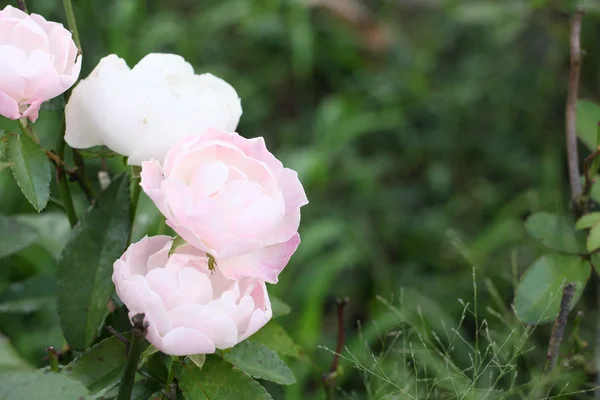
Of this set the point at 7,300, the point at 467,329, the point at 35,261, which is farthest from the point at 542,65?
the point at 7,300

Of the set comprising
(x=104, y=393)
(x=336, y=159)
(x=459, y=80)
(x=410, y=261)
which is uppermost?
(x=104, y=393)

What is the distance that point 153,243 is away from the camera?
15.5 inches

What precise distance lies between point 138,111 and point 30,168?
0.28ft

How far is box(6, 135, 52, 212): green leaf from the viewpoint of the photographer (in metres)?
0.41

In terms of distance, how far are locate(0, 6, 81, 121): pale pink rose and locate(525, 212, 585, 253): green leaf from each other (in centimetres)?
39

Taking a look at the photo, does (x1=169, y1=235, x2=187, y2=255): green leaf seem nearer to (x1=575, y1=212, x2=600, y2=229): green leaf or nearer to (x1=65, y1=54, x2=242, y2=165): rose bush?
(x1=65, y1=54, x2=242, y2=165): rose bush

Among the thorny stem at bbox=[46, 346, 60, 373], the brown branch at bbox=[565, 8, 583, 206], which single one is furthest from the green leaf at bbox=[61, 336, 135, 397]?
the brown branch at bbox=[565, 8, 583, 206]

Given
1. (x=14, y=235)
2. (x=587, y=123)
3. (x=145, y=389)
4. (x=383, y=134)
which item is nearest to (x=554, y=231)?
(x=587, y=123)

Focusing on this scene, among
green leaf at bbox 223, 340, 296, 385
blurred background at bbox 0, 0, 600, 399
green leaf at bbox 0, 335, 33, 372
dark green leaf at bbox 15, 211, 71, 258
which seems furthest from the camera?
blurred background at bbox 0, 0, 600, 399

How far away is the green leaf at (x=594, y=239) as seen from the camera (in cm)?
50

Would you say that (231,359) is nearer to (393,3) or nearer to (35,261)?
(35,261)

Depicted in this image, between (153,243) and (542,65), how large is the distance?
4.23 ft

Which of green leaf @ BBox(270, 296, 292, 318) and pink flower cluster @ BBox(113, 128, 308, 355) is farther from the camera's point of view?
green leaf @ BBox(270, 296, 292, 318)

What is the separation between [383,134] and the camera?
1.68 meters
